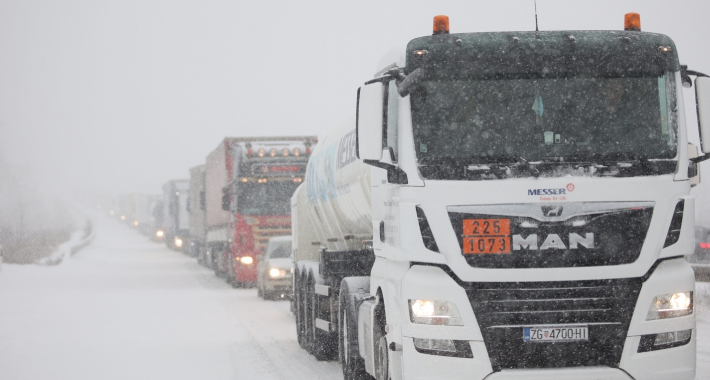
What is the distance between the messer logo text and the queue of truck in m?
0.01

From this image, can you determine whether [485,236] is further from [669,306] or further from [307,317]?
[307,317]

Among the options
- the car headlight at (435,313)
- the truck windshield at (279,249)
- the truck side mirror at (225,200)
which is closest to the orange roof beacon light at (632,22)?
the car headlight at (435,313)

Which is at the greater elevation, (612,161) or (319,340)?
(612,161)

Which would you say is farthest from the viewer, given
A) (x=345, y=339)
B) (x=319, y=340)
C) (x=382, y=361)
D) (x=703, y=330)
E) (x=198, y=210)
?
(x=198, y=210)

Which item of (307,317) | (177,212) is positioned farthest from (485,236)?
(177,212)

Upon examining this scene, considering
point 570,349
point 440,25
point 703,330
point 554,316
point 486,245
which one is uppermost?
point 440,25

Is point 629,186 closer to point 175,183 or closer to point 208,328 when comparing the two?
point 208,328

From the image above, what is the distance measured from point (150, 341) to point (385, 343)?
314 inches

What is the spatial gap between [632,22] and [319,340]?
6404 mm

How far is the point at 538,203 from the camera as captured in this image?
688 cm

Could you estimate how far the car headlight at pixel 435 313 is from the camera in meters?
6.83

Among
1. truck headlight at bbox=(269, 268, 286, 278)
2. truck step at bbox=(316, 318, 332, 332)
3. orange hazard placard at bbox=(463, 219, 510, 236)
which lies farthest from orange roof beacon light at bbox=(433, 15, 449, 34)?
truck headlight at bbox=(269, 268, 286, 278)

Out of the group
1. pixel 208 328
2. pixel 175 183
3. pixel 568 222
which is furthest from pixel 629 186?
pixel 175 183

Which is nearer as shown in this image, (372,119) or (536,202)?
(536,202)
